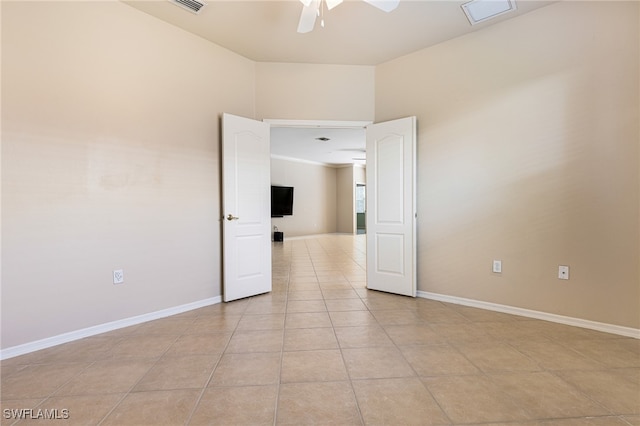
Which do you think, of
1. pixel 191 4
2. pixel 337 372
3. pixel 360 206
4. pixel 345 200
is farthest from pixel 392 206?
pixel 360 206

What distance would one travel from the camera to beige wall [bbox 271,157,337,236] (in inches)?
376

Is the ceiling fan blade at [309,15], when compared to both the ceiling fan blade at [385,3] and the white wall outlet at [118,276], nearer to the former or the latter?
the ceiling fan blade at [385,3]

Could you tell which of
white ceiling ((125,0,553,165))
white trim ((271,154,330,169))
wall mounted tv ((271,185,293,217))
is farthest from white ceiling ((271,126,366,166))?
white ceiling ((125,0,553,165))

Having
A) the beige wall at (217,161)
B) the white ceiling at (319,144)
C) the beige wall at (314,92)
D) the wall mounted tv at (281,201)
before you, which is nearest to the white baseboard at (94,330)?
the beige wall at (217,161)

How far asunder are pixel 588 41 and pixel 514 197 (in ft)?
4.52

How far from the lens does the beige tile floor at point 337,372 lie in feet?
Result: 4.81

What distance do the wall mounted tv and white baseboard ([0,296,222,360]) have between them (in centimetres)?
612

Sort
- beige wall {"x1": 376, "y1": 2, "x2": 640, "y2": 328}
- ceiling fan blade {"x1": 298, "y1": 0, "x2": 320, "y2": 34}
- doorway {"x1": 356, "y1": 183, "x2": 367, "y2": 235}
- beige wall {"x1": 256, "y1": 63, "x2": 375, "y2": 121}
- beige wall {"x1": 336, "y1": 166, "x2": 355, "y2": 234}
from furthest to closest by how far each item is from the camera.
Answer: doorway {"x1": 356, "y1": 183, "x2": 367, "y2": 235}
beige wall {"x1": 336, "y1": 166, "x2": 355, "y2": 234}
beige wall {"x1": 256, "y1": 63, "x2": 375, "y2": 121}
beige wall {"x1": 376, "y1": 2, "x2": 640, "y2": 328}
ceiling fan blade {"x1": 298, "y1": 0, "x2": 320, "y2": 34}

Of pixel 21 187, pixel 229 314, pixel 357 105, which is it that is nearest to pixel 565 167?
pixel 357 105

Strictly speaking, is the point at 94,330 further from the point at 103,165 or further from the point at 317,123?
the point at 317,123

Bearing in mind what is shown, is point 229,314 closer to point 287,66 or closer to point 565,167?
point 287,66

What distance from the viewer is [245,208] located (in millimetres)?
3354

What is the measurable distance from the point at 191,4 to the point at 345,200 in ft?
29.9

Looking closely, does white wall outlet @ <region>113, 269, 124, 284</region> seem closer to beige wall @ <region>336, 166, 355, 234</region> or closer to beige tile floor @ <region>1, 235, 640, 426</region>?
beige tile floor @ <region>1, 235, 640, 426</region>
